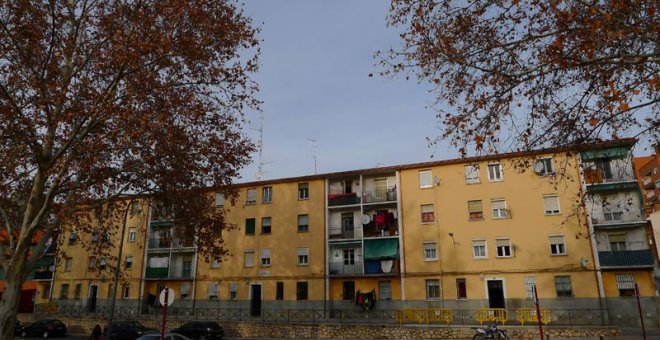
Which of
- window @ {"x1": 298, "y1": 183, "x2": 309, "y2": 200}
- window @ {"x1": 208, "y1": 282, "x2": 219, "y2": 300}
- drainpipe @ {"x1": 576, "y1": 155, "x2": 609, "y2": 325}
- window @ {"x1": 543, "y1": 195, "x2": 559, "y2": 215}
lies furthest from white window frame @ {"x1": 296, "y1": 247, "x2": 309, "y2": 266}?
drainpipe @ {"x1": 576, "y1": 155, "x2": 609, "y2": 325}

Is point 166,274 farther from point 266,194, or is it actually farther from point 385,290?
point 385,290

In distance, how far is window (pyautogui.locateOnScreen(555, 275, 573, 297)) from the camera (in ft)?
97.2

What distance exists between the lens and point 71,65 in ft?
49.9

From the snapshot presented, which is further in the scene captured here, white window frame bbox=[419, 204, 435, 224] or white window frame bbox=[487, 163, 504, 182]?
white window frame bbox=[419, 204, 435, 224]

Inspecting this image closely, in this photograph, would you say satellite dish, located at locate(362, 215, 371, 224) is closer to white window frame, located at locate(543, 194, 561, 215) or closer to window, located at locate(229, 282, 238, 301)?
window, located at locate(229, 282, 238, 301)

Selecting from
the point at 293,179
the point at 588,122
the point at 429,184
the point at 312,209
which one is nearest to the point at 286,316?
the point at 312,209

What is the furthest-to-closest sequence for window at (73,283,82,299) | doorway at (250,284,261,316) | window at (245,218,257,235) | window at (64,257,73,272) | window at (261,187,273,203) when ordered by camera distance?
window at (64,257,73,272) < window at (73,283,82,299) < window at (261,187,273,203) < window at (245,218,257,235) < doorway at (250,284,261,316)

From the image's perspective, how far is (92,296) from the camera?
4416 centimetres

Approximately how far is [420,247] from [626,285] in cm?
1306

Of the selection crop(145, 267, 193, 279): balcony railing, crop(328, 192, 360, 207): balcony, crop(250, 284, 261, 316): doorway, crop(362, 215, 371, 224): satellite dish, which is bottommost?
crop(250, 284, 261, 316): doorway

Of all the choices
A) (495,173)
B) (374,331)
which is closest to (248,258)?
(374,331)

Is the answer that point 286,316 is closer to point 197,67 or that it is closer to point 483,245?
point 483,245

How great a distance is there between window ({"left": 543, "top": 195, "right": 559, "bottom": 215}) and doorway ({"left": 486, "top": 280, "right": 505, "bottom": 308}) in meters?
5.82

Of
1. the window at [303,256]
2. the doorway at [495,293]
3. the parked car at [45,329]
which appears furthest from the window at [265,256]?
the doorway at [495,293]
